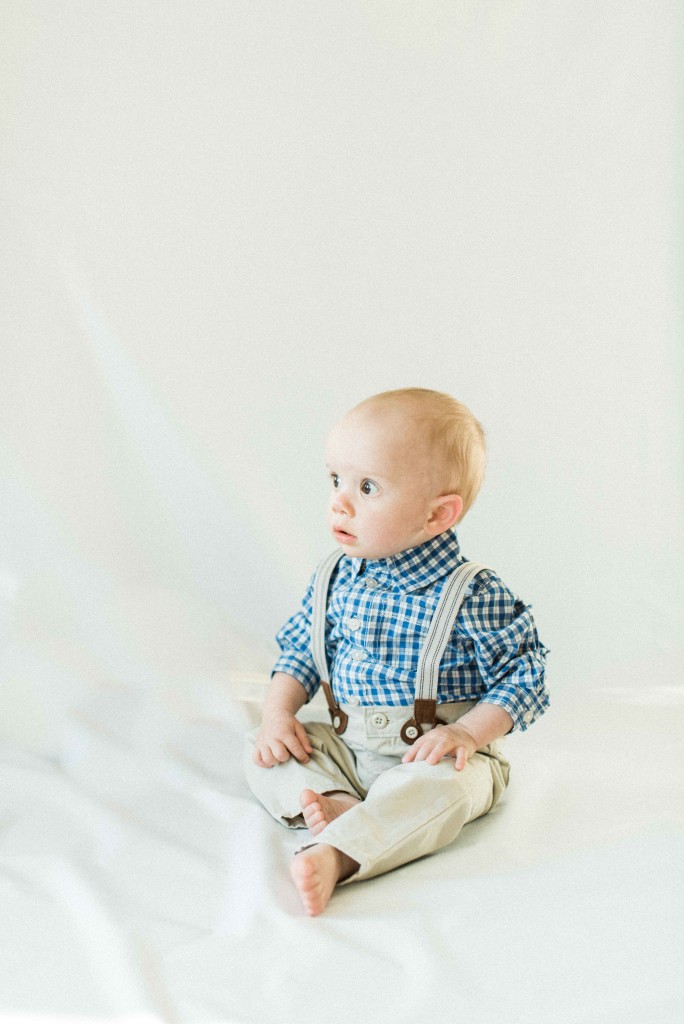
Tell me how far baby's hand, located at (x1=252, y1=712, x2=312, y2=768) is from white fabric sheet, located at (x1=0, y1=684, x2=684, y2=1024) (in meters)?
0.05

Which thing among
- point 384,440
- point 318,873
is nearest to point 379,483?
point 384,440

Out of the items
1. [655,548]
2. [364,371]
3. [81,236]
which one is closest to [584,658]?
[655,548]

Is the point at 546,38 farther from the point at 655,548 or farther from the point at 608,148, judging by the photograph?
the point at 655,548

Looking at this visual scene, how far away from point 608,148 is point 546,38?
7.6 inches

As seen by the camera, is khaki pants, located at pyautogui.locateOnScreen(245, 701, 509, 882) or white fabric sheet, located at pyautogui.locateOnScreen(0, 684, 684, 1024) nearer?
white fabric sheet, located at pyautogui.locateOnScreen(0, 684, 684, 1024)

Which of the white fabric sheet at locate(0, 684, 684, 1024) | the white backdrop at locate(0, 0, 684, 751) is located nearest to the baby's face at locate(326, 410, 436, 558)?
the white fabric sheet at locate(0, 684, 684, 1024)

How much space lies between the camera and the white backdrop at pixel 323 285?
177 cm

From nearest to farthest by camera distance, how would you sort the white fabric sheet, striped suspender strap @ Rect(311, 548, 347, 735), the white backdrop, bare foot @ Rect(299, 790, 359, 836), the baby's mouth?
the white fabric sheet → bare foot @ Rect(299, 790, 359, 836) → the baby's mouth → striped suspender strap @ Rect(311, 548, 347, 735) → the white backdrop

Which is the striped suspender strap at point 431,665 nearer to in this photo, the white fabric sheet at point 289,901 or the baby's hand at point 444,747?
the baby's hand at point 444,747

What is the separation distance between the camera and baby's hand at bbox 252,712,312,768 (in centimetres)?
137

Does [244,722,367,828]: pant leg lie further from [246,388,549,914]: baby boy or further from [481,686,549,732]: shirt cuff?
[481,686,549,732]: shirt cuff

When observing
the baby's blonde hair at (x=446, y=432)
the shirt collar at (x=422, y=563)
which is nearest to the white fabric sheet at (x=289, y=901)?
the shirt collar at (x=422, y=563)

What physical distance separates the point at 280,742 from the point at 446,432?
413 mm

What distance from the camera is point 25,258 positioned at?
175cm
